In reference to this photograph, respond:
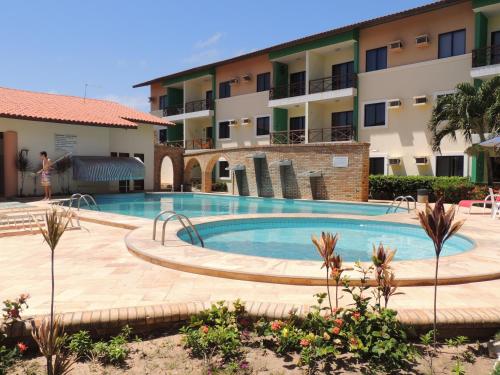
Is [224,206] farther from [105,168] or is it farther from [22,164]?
[22,164]

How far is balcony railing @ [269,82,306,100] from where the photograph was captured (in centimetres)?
2906

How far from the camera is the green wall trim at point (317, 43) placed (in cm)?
2534

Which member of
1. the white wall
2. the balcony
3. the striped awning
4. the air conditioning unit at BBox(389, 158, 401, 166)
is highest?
the balcony

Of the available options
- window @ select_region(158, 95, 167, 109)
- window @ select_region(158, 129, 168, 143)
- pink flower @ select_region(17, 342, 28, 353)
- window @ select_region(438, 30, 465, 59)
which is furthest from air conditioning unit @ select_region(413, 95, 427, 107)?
window @ select_region(158, 95, 167, 109)

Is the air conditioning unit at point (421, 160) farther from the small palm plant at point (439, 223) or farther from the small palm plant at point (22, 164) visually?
the small palm plant at point (22, 164)

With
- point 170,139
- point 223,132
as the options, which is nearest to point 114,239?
point 223,132

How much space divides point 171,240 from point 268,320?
496 centimetres

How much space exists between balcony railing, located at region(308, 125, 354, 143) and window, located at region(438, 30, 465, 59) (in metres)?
6.62

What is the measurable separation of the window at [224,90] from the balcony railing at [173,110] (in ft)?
16.3

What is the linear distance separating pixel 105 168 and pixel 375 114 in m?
16.4

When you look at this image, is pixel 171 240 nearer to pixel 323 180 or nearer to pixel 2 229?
pixel 2 229

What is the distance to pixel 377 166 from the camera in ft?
81.6

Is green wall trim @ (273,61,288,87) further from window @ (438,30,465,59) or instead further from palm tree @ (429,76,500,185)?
palm tree @ (429,76,500,185)

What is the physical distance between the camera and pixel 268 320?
4.54 metres
